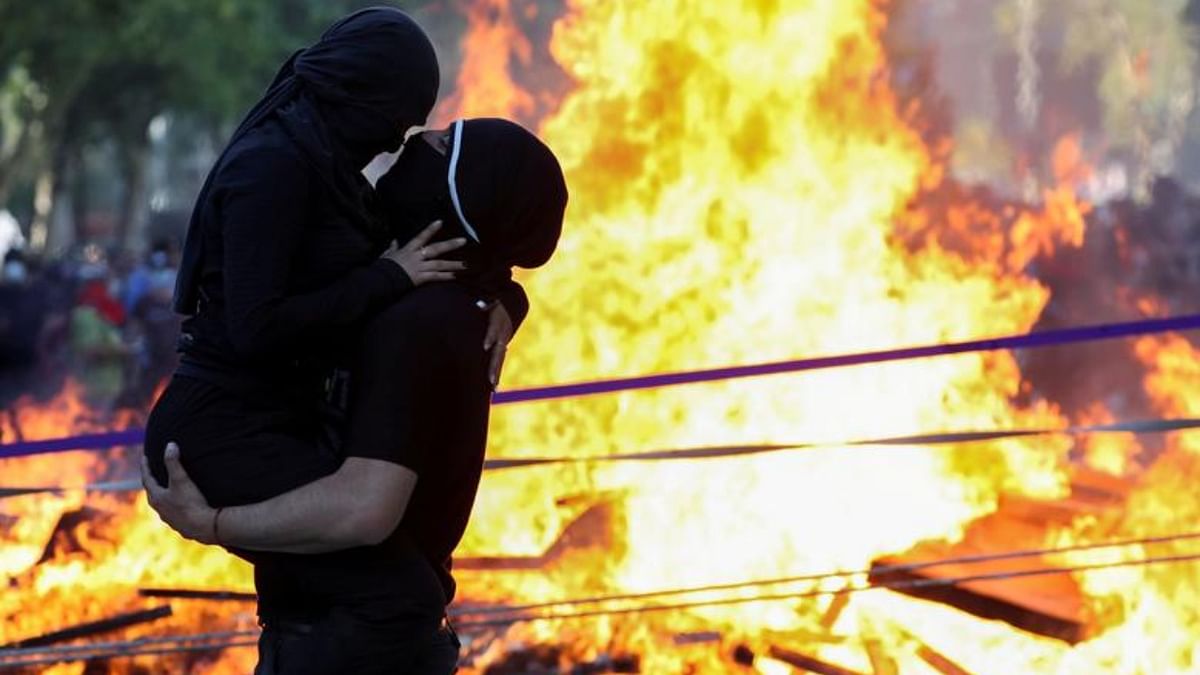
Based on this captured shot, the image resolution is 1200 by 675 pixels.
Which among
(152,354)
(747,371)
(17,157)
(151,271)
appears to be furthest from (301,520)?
(17,157)

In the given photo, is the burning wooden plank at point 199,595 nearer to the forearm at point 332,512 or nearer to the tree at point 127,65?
the forearm at point 332,512

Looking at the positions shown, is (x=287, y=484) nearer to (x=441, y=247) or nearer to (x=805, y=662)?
(x=441, y=247)

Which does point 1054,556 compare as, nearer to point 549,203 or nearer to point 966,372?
point 966,372

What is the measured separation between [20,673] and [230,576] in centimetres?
91

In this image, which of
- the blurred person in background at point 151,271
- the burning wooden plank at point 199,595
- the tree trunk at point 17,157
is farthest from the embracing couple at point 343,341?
the tree trunk at point 17,157

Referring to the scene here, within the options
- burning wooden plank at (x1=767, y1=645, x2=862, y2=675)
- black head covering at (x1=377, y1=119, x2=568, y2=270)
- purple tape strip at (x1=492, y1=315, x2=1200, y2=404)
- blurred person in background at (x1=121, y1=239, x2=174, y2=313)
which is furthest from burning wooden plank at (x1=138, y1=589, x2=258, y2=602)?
blurred person in background at (x1=121, y1=239, x2=174, y2=313)

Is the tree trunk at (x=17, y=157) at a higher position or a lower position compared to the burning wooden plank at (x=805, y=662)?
higher

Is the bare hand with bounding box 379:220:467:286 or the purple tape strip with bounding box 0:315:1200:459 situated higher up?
the purple tape strip with bounding box 0:315:1200:459

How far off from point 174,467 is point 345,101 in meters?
0.61

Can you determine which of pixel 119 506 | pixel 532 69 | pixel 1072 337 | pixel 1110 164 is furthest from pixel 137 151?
pixel 1072 337

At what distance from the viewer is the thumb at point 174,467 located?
96.3 inches

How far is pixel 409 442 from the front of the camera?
2430mm

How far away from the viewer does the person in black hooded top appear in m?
2.42

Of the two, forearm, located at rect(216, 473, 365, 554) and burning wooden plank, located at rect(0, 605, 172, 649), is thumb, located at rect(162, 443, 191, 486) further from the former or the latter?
burning wooden plank, located at rect(0, 605, 172, 649)
